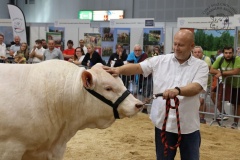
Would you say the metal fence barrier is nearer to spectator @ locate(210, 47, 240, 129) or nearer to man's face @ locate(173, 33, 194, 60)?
spectator @ locate(210, 47, 240, 129)

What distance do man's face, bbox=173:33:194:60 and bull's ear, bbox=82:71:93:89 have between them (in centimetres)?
93

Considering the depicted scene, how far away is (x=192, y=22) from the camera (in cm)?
1125

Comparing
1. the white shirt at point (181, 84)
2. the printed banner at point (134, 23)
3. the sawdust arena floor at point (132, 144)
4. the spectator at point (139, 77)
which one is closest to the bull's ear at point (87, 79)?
the white shirt at point (181, 84)

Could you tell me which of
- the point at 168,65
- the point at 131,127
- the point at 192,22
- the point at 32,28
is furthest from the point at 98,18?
the point at 168,65

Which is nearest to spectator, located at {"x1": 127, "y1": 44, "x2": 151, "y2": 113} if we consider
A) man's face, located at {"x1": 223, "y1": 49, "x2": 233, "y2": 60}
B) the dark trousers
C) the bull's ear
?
man's face, located at {"x1": 223, "y1": 49, "x2": 233, "y2": 60}

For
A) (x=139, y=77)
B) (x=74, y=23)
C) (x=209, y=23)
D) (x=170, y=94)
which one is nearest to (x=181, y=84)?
(x=170, y=94)

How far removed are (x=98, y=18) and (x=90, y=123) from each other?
70.2 ft

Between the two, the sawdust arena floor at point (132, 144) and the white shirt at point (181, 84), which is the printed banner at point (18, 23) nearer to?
the sawdust arena floor at point (132, 144)

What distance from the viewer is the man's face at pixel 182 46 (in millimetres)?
3164

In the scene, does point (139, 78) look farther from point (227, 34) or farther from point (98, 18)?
point (98, 18)

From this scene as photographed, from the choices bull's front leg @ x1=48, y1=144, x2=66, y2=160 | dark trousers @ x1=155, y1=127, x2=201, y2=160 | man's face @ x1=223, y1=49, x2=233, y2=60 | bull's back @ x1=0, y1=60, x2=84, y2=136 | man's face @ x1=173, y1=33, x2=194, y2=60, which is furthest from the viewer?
man's face @ x1=223, y1=49, x2=233, y2=60

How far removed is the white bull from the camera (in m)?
2.56

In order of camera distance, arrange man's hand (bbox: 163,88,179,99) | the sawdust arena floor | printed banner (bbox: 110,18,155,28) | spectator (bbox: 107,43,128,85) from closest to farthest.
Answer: man's hand (bbox: 163,88,179,99), the sawdust arena floor, spectator (bbox: 107,43,128,85), printed banner (bbox: 110,18,155,28)

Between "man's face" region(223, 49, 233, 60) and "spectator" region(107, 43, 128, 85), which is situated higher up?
"man's face" region(223, 49, 233, 60)
